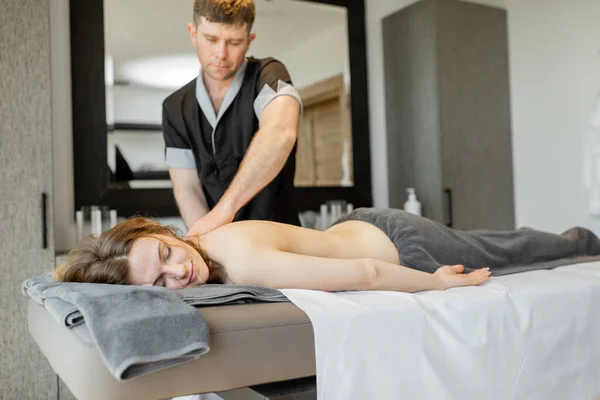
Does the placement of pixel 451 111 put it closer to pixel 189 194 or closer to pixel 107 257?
pixel 189 194

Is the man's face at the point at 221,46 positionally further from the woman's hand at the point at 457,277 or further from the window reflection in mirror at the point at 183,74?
the woman's hand at the point at 457,277

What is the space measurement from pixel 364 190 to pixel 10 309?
81.6 inches

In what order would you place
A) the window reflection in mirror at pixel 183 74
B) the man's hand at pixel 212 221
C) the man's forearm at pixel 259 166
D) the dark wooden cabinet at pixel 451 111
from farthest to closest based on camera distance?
the dark wooden cabinet at pixel 451 111 → the window reflection in mirror at pixel 183 74 → the man's forearm at pixel 259 166 → the man's hand at pixel 212 221

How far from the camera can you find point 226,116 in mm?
2422

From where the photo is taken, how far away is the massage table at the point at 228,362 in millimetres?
1075

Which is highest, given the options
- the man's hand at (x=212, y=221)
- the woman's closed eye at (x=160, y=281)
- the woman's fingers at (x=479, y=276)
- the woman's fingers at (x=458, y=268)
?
the man's hand at (x=212, y=221)

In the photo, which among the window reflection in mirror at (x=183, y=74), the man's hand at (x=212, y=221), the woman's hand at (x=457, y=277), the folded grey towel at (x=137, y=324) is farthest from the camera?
the window reflection in mirror at (x=183, y=74)

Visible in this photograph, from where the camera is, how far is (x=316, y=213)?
359 centimetres

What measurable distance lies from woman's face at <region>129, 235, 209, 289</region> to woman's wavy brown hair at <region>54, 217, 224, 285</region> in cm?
2

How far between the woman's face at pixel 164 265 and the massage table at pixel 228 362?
0.23 metres

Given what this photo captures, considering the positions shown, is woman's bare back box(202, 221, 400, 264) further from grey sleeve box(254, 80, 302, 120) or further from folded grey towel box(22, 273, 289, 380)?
grey sleeve box(254, 80, 302, 120)

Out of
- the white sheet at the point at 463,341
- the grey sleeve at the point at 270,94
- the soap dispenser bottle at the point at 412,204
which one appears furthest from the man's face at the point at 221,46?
the soap dispenser bottle at the point at 412,204

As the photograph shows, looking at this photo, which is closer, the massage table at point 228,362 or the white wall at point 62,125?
the massage table at point 228,362

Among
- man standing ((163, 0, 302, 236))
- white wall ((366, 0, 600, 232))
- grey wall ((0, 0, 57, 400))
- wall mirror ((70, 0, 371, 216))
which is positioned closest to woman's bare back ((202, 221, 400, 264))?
man standing ((163, 0, 302, 236))
